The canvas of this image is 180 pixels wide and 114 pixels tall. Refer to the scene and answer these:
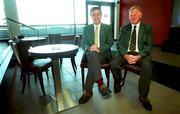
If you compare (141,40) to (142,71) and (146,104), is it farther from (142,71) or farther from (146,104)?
(146,104)

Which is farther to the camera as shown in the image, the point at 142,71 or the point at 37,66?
the point at 37,66

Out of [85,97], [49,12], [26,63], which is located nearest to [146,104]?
[85,97]

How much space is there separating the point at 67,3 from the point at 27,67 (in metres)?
5.32

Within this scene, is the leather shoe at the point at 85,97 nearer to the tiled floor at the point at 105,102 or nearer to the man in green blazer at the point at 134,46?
the tiled floor at the point at 105,102

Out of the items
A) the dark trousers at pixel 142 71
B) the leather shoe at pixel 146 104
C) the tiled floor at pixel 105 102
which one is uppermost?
the dark trousers at pixel 142 71

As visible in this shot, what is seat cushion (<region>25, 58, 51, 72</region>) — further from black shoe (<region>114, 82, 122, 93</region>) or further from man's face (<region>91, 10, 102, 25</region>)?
black shoe (<region>114, 82, 122, 93</region>)

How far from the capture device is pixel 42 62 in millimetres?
2379

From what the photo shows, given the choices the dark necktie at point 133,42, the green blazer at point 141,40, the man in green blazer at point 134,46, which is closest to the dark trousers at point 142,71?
the man in green blazer at point 134,46

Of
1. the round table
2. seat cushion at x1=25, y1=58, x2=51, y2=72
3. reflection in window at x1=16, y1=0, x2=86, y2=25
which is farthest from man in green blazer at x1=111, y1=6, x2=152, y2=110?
reflection in window at x1=16, y1=0, x2=86, y2=25

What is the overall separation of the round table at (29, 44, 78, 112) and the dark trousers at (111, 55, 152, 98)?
645mm

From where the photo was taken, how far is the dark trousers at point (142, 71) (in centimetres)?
186

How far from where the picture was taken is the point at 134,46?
2240mm

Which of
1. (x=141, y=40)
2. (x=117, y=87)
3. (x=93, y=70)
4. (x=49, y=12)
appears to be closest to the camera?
(x=93, y=70)

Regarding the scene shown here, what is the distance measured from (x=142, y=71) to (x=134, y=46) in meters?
0.49
